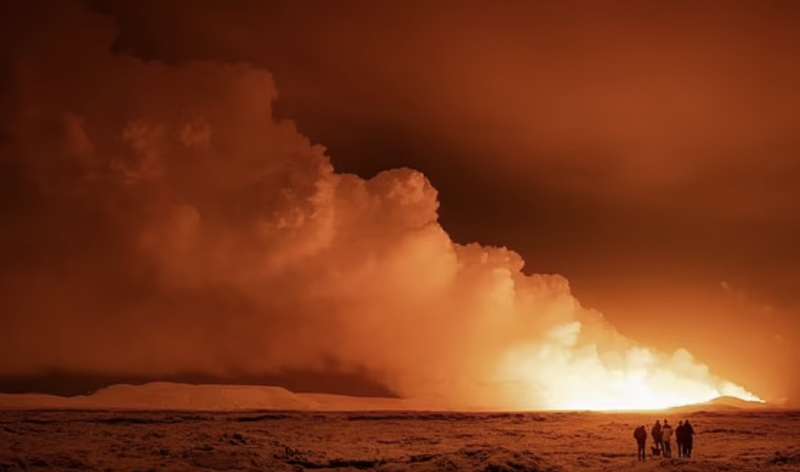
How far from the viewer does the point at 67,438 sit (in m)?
47.6

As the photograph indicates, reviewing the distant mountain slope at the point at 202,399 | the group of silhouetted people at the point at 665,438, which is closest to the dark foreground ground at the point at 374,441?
the group of silhouetted people at the point at 665,438

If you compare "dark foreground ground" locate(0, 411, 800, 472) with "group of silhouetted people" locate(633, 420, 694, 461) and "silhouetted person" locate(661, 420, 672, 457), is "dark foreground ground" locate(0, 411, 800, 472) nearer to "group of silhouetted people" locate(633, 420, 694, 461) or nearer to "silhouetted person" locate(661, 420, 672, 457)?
"group of silhouetted people" locate(633, 420, 694, 461)

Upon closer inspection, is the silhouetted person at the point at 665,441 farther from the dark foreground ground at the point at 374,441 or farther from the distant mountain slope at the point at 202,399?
the distant mountain slope at the point at 202,399

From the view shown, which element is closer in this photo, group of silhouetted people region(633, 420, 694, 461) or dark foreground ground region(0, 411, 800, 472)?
dark foreground ground region(0, 411, 800, 472)

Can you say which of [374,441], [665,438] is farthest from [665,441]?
[374,441]

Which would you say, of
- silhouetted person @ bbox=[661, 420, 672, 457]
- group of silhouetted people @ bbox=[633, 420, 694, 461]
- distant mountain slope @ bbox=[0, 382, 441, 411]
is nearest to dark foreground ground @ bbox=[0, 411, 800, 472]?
group of silhouetted people @ bbox=[633, 420, 694, 461]

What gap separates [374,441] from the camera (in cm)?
5069

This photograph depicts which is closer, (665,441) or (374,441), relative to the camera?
(665,441)

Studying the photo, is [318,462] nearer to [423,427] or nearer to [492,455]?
[492,455]

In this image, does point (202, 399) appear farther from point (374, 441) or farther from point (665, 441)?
point (665, 441)

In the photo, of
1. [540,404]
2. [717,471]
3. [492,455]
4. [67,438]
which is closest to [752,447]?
[717,471]

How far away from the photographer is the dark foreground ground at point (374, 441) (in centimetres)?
3559

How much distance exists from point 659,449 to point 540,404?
70275mm

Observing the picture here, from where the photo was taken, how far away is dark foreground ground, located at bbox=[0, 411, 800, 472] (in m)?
35.6
